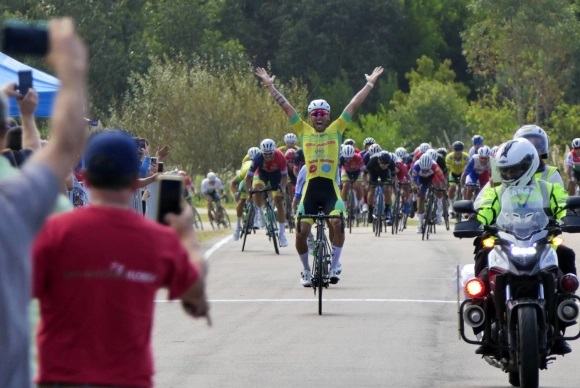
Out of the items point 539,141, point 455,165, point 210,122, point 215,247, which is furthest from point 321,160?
point 210,122

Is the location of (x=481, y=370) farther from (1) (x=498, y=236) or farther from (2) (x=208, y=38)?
(2) (x=208, y=38)

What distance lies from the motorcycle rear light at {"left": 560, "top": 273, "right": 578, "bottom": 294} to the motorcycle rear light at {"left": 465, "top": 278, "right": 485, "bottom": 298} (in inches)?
19.5

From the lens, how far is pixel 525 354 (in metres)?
10.4

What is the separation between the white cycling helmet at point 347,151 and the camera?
34.7m

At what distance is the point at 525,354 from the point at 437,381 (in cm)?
133

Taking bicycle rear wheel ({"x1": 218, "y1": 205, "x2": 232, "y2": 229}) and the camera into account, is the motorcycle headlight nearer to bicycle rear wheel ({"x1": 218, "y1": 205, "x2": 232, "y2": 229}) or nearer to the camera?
the camera

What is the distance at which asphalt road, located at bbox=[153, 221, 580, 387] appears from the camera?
11.8m

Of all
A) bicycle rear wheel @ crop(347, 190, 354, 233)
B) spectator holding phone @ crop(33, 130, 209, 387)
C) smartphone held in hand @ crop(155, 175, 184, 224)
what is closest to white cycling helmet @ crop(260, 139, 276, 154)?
bicycle rear wheel @ crop(347, 190, 354, 233)

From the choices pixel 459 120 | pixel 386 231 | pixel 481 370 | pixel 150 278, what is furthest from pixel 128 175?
pixel 459 120

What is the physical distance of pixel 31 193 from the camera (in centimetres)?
524

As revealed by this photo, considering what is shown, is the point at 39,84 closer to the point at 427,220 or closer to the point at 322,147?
the point at 322,147

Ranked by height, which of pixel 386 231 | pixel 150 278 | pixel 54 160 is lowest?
pixel 386 231

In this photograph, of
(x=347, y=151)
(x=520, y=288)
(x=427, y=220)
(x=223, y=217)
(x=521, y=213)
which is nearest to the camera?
(x=520, y=288)

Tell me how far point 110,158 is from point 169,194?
12.2 inches
